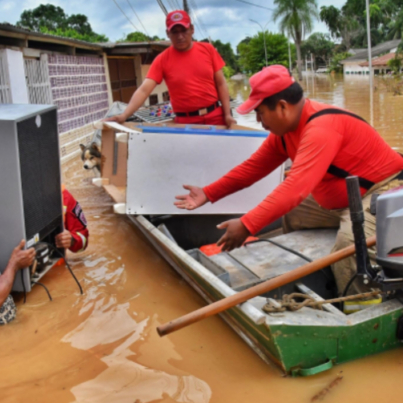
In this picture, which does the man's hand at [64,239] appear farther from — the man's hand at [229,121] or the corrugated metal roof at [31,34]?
the corrugated metal roof at [31,34]

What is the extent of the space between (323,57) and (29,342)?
83.9 m

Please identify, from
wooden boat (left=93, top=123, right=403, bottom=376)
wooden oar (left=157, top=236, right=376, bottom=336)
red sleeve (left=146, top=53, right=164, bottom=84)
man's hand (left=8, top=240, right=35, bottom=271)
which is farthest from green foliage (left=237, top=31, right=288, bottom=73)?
wooden oar (left=157, top=236, right=376, bottom=336)

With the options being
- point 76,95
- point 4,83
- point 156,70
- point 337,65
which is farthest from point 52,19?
point 156,70

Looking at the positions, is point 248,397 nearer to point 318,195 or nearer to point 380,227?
point 380,227

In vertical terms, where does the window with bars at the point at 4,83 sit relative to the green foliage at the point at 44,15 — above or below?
below

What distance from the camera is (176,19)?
498cm

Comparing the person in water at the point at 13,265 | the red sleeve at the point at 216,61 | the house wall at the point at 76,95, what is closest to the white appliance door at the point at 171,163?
the person in water at the point at 13,265

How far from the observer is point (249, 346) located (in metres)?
3.22

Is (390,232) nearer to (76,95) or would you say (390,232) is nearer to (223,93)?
(223,93)

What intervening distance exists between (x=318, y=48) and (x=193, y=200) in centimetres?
8337

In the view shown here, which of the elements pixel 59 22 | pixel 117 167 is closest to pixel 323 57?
pixel 59 22

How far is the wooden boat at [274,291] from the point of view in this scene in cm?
262

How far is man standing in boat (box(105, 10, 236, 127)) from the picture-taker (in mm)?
5211

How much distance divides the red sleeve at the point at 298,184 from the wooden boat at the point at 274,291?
0.47 m
